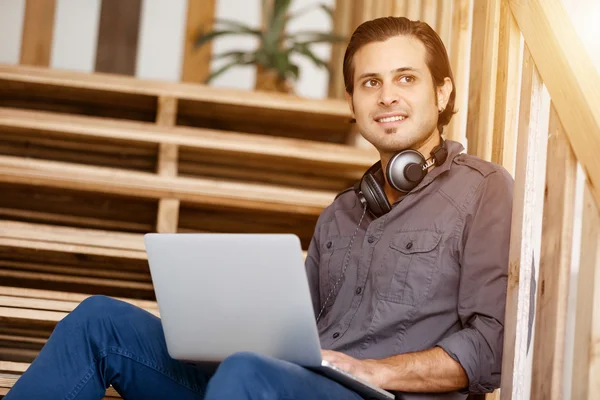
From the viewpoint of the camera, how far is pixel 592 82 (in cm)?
135

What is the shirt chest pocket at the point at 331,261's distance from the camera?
1866 mm

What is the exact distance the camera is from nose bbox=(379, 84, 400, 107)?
187 centimetres

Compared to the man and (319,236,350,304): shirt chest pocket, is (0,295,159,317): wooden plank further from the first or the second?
(319,236,350,304): shirt chest pocket

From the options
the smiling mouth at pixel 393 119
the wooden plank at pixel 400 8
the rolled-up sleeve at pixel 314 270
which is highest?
the wooden plank at pixel 400 8

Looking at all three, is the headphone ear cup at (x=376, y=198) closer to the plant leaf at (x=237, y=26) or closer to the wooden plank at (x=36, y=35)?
the plant leaf at (x=237, y=26)

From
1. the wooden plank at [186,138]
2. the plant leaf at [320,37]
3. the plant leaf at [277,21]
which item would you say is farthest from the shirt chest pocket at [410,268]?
the plant leaf at [277,21]

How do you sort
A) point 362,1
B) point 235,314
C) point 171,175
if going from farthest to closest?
1. point 362,1
2. point 171,175
3. point 235,314

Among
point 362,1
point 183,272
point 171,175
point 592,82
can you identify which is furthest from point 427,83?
point 362,1

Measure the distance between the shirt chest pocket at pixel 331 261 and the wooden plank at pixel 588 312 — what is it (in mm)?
654

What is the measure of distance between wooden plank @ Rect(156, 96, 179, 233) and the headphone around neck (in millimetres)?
987

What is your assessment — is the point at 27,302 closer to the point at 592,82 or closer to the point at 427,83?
the point at 427,83

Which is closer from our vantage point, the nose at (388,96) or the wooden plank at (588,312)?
the wooden plank at (588,312)

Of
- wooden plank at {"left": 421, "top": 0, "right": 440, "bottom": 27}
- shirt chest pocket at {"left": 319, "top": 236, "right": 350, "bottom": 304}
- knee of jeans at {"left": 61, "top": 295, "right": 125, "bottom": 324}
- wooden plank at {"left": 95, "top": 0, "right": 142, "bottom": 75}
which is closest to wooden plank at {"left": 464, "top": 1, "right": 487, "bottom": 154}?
shirt chest pocket at {"left": 319, "top": 236, "right": 350, "bottom": 304}

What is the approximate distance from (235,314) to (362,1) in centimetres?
265
